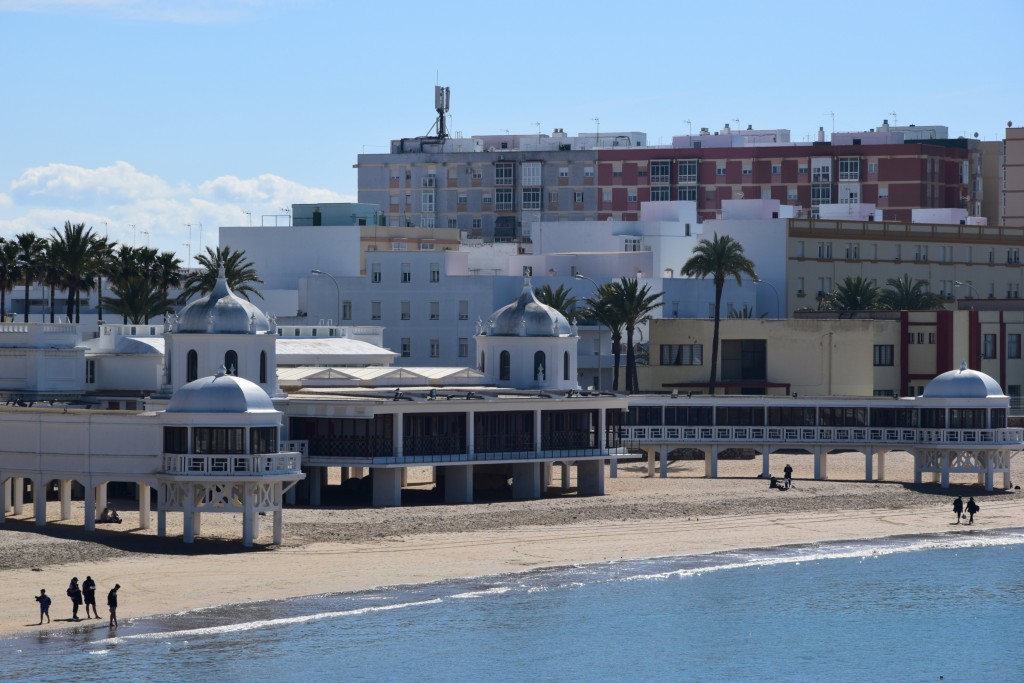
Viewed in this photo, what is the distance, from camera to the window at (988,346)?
424 feet

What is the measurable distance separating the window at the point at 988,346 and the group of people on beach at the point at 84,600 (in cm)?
7875

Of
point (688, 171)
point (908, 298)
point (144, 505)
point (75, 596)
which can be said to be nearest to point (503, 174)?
point (688, 171)

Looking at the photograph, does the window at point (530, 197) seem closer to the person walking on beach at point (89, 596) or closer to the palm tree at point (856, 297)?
the palm tree at point (856, 297)

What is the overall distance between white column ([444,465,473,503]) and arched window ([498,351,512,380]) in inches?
407

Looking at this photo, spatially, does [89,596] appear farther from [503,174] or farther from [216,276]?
[503,174]

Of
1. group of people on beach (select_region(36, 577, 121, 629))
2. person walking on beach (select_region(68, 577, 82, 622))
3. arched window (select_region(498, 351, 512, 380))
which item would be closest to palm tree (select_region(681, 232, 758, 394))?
arched window (select_region(498, 351, 512, 380))

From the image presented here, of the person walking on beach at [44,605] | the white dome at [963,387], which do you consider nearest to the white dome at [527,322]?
the white dome at [963,387]

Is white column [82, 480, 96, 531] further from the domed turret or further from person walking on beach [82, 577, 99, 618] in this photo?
person walking on beach [82, 577, 99, 618]

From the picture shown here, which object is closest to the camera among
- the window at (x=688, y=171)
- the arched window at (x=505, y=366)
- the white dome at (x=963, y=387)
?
the white dome at (x=963, y=387)

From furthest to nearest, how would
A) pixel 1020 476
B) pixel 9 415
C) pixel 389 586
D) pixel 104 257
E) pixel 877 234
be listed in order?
pixel 877 234
pixel 104 257
pixel 1020 476
pixel 9 415
pixel 389 586

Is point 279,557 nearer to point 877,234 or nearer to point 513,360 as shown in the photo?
point 513,360

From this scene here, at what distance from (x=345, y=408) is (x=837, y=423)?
2859 centimetres

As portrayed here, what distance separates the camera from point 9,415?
75938mm

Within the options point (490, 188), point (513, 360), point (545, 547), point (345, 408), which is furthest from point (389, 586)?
point (490, 188)
